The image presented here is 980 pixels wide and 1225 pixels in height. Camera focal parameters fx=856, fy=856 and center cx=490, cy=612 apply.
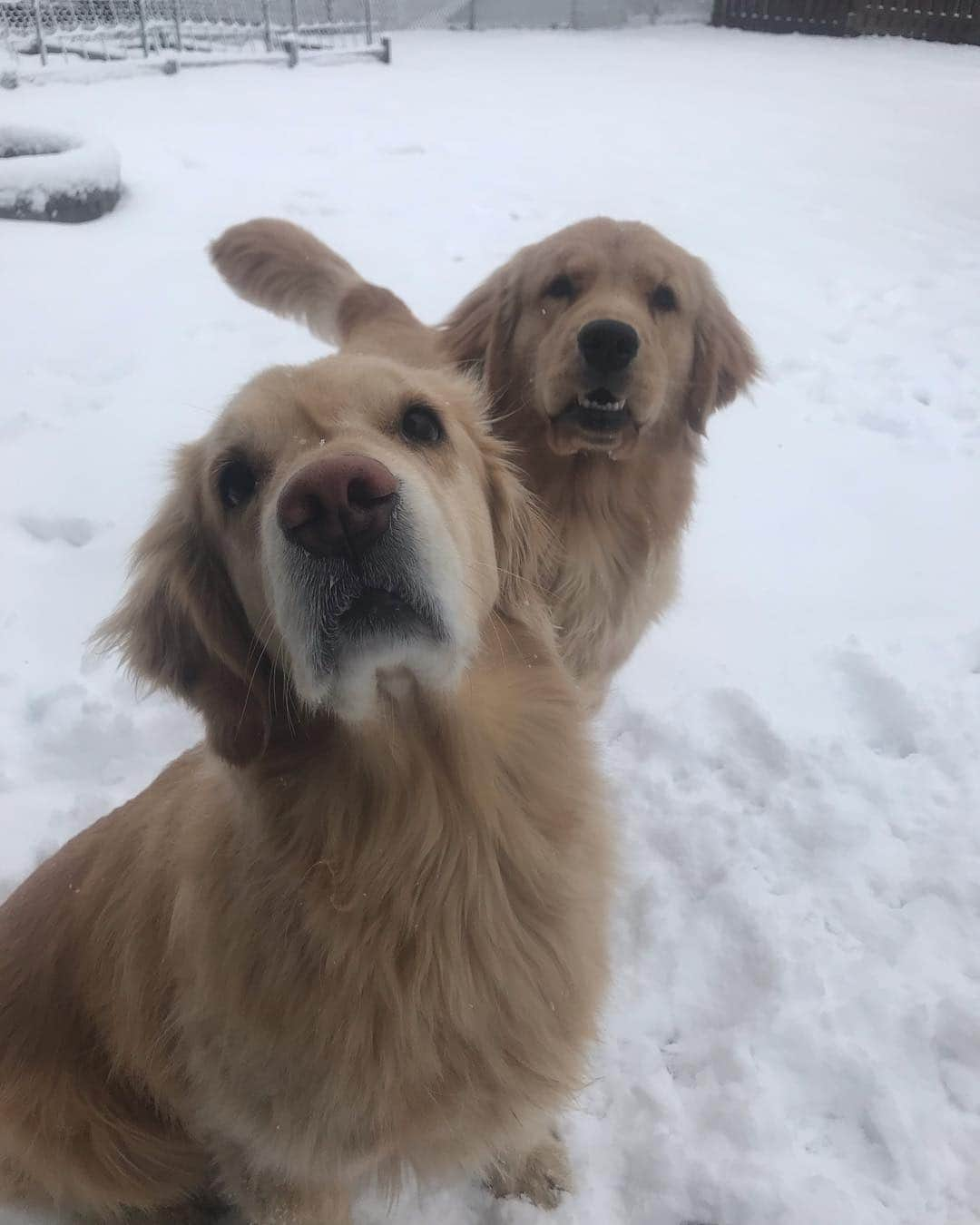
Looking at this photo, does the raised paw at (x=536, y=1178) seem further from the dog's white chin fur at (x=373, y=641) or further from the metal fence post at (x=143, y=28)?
the metal fence post at (x=143, y=28)

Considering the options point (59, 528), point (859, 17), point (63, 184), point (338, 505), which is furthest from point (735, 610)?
point (859, 17)

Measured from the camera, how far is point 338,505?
48.7 inches

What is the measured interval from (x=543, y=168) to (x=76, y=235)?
428cm

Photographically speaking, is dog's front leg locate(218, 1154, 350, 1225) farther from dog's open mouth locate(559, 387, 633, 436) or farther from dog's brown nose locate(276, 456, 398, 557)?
dog's open mouth locate(559, 387, 633, 436)

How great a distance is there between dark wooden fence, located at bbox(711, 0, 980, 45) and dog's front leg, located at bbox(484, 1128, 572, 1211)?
1746 cm

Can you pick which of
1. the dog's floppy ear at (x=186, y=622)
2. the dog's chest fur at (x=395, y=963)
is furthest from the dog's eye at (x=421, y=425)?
the dog's chest fur at (x=395, y=963)

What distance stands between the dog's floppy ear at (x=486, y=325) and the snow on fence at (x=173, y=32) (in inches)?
410

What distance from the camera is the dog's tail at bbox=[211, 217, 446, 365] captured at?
3654 mm

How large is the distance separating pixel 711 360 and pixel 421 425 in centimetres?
170

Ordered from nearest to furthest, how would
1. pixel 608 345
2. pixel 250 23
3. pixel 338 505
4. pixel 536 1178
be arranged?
pixel 338 505 → pixel 536 1178 → pixel 608 345 → pixel 250 23

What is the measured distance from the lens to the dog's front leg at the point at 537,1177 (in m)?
1.92

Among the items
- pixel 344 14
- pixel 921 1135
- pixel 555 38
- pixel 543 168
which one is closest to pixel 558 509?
pixel 921 1135

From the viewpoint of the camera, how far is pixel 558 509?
9.30 ft

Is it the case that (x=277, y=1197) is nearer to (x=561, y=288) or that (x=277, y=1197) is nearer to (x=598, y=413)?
(x=598, y=413)
